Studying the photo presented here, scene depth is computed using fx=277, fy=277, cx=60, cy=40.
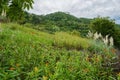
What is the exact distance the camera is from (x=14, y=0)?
18.5ft

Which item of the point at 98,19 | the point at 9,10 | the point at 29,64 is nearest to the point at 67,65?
the point at 29,64

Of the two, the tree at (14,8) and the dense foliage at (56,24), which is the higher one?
the tree at (14,8)

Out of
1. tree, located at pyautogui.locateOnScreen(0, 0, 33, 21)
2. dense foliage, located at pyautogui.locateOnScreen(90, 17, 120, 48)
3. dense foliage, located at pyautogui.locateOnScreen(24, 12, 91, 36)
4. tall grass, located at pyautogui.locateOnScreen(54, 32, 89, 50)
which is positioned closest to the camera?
tree, located at pyautogui.locateOnScreen(0, 0, 33, 21)

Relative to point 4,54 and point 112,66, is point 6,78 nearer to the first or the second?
point 4,54

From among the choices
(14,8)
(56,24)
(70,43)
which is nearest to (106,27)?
(56,24)

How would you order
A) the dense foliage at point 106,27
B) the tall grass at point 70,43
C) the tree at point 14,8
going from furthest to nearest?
1. the dense foliage at point 106,27
2. the tall grass at point 70,43
3. the tree at point 14,8

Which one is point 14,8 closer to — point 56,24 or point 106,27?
point 106,27

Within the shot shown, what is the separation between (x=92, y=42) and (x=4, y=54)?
7.87 meters

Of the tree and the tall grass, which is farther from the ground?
the tree

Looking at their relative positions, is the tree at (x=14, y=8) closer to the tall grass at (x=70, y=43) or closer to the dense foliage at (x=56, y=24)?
the tall grass at (x=70, y=43)

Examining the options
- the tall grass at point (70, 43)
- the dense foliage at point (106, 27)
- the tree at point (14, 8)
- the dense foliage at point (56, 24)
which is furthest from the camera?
the dense foliage at point (56, 24)

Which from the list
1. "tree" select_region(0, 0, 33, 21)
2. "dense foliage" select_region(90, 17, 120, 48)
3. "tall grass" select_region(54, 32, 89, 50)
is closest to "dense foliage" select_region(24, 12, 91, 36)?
"dense foliage" select_region(90, 17, 120, 48)

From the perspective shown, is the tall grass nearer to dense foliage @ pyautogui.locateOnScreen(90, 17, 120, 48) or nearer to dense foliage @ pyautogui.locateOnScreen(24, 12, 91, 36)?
dense foliage @ pyautogui.locateOnScreen(24, 12, 91, 36)

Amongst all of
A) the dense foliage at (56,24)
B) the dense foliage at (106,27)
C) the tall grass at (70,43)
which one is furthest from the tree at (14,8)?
the dense foliage at (106,27)
